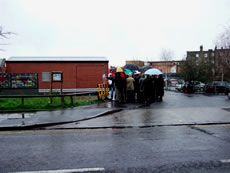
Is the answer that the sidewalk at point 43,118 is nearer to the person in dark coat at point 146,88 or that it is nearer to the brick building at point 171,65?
the person in dark coat at point 146,88

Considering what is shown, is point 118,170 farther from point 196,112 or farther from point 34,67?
point 34,67

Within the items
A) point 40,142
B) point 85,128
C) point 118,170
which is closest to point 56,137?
point 40,142

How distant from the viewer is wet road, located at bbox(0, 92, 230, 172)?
4551 millimetres

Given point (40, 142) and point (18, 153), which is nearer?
point (18, 153)

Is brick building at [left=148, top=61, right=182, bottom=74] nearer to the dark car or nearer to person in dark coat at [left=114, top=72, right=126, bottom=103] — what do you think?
the dark car

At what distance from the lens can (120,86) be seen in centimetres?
1366

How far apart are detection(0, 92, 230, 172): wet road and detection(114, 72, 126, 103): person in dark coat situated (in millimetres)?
4600

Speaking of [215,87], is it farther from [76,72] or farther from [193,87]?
[76,72]

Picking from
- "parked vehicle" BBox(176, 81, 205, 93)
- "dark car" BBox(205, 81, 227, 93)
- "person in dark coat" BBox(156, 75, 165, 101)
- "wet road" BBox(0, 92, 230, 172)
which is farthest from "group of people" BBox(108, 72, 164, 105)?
"dark car" BBox(205, 81, 227, 93)

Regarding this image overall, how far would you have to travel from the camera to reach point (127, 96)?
1457 centimetres

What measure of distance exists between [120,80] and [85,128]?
19.2 feet

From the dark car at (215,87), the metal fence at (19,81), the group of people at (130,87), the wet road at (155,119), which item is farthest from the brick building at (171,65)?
the wet road at (155,119)

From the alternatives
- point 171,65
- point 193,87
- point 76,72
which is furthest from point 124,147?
point 171,65

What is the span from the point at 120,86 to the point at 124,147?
804 centimetres
